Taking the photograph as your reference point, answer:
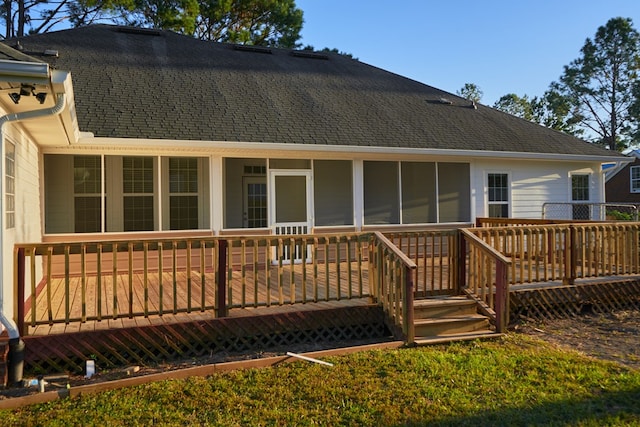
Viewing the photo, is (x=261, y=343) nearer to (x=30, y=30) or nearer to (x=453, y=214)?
(x=453, y=214)

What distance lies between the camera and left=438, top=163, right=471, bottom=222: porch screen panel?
1134cm

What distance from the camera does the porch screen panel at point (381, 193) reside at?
1080 centimetres

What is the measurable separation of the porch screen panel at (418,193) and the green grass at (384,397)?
20.7 feet

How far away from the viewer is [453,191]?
37.3 feet

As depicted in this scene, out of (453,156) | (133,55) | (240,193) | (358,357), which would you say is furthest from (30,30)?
(358,357)

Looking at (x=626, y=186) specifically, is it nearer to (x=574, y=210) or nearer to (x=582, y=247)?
(x=574, y=210)

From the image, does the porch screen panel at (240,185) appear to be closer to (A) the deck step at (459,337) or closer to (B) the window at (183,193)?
(B) the window at (183,193)

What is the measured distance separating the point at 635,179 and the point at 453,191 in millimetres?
22171

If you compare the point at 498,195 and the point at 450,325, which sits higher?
the point at 498,195

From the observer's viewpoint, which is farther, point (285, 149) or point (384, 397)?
point (285, 149)

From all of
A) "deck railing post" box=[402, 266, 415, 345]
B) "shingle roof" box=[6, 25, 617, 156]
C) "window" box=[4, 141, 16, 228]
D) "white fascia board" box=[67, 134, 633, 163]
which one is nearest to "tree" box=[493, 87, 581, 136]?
"shingle roof" box=[6, 25, 617, 156]

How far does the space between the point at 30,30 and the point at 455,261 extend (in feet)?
70.1

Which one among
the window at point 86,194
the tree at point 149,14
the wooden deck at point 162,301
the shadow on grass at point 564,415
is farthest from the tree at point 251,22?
the shadow on grass at point 564,415

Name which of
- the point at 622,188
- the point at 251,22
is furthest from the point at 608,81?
the point at 251,22
